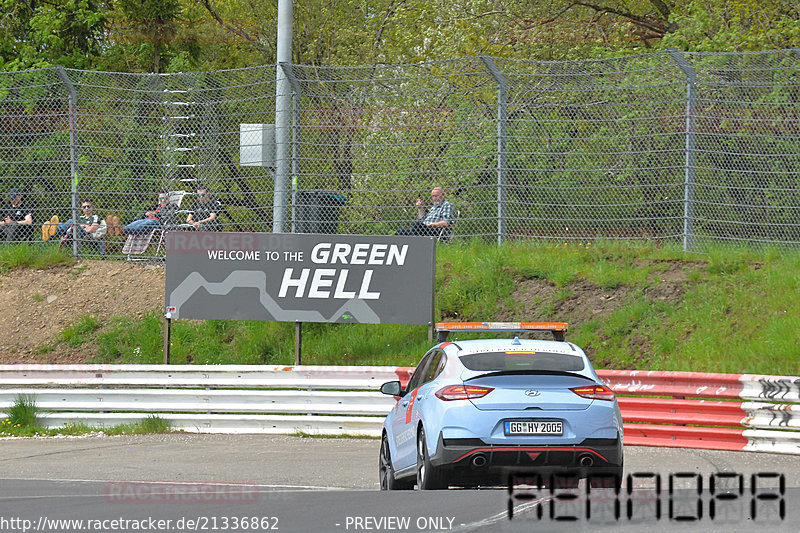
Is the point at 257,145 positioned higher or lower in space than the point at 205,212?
higher

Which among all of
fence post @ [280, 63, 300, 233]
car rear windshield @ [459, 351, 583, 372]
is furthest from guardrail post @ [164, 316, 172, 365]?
car rear windshield @ [459, 351, 583, 372]

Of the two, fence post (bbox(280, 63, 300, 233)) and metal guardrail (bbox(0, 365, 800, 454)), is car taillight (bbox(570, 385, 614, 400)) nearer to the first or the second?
metal guardrail (bbox(0, 365, 800, 454))

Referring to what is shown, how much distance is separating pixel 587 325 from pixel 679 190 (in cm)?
252

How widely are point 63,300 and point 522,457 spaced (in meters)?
12.2

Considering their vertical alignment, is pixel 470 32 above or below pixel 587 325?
above

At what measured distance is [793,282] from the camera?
15766 mm

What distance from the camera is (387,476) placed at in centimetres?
1055

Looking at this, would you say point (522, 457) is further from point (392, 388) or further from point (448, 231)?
point (448, 231)

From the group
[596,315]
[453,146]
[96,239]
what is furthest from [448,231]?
[96,239]

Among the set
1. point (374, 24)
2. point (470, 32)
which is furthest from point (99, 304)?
point (374, 24)

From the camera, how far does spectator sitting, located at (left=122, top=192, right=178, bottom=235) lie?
18.8 m

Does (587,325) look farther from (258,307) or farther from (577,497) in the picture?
(577,497)

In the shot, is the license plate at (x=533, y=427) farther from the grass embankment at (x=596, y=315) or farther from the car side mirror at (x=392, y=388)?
the grass embankment at (x=596, y=315)

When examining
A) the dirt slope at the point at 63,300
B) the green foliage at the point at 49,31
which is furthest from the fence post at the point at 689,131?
the green foliage at the point at 49,31
